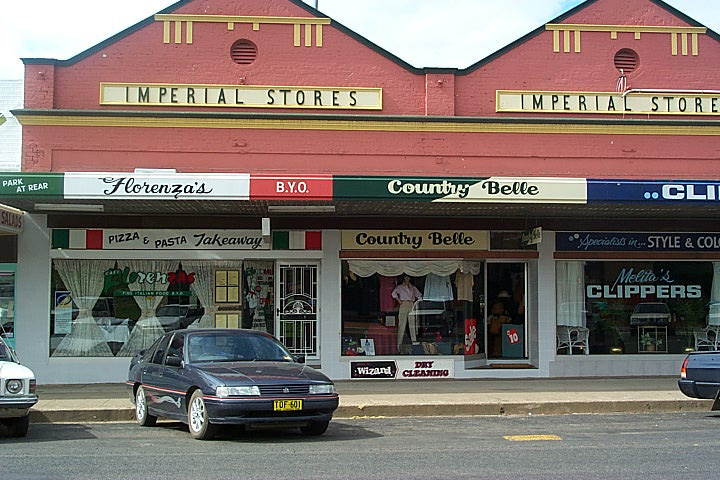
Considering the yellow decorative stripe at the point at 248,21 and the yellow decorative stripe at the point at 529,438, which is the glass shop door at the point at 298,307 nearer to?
the yellow decorative stripe at the point at 248,21

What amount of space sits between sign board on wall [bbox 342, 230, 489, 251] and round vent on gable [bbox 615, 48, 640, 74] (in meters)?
4.38

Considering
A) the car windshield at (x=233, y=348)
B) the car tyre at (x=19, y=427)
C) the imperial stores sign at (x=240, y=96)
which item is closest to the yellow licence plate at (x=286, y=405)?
the car windshield at (x=233, y=348)

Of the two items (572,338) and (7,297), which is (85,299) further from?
(572,338)

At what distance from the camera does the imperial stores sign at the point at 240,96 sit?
55.5 feet

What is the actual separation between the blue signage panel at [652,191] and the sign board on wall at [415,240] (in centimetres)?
329

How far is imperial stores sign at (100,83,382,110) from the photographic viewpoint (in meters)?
16.9

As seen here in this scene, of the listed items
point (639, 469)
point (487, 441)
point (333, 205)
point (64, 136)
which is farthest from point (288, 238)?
point (639, 469)

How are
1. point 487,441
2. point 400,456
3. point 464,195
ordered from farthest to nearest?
point 464,195 → point 487,441 → point 400,456

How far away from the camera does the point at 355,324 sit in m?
17.6

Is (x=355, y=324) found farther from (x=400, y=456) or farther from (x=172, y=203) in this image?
(x=400, y=456)

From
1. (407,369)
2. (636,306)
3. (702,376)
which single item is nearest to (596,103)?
(636,306)

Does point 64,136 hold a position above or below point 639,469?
above

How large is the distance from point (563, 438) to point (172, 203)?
8012 millimetres

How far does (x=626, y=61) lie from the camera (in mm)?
17984
